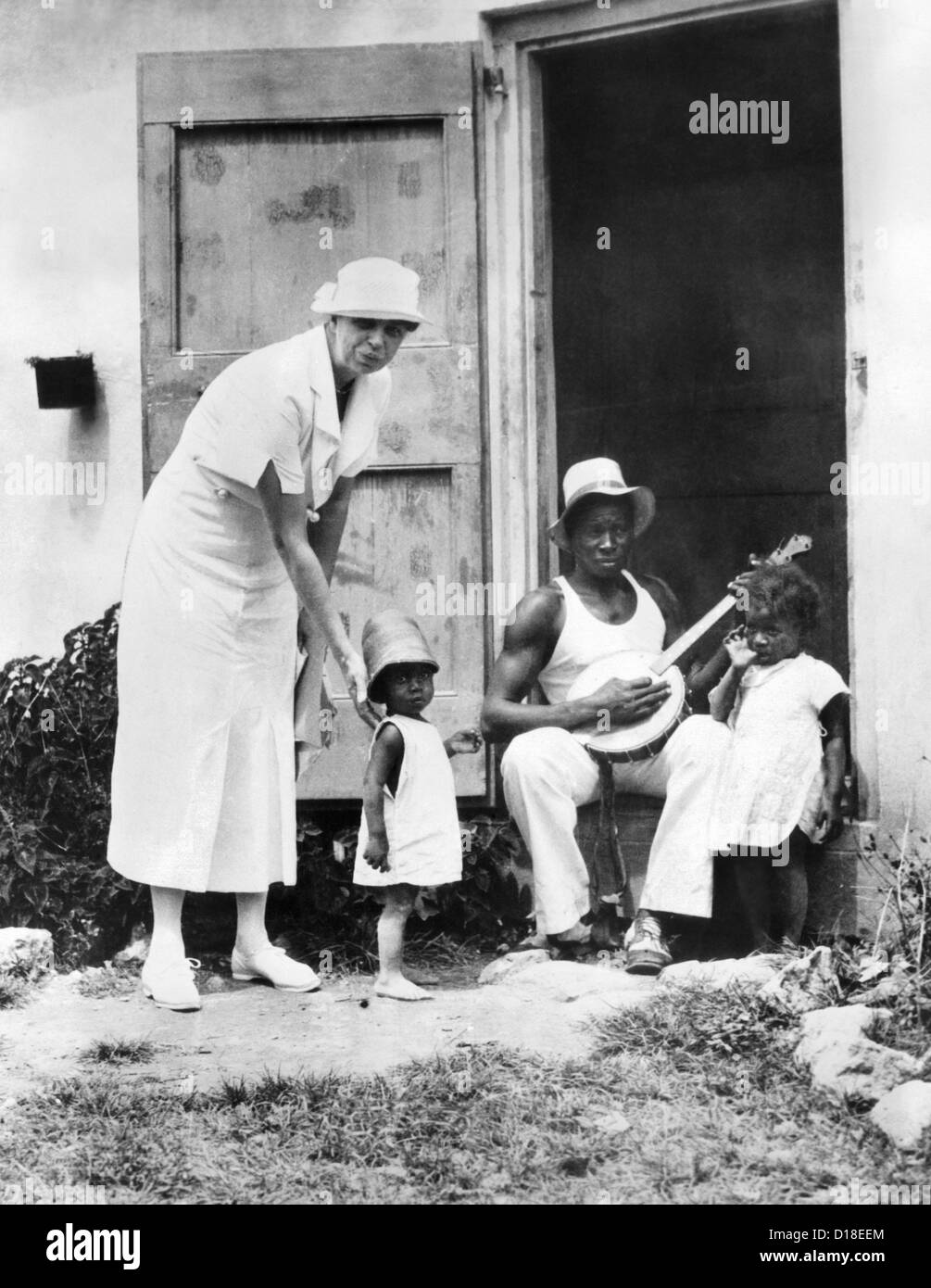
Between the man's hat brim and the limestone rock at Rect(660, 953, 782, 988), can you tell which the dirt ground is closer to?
the limestone rock at Rect(660, 953, 782, 988)

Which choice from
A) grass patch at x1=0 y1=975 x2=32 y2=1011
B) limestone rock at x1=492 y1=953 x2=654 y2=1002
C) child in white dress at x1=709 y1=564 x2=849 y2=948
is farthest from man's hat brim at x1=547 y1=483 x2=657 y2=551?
grass patch at x1=0 y1=975 x2=32 y2=1011

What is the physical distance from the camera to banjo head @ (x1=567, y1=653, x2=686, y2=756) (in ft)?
15.6

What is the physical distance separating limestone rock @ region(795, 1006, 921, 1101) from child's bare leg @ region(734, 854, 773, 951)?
0.56 meters

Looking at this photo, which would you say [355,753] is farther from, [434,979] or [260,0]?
[260,0]

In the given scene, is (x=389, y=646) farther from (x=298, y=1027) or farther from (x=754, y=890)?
(x=754, y=890)

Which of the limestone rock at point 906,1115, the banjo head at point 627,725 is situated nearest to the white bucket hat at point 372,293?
the banjo head at point 627,725

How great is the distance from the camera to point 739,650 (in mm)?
4742

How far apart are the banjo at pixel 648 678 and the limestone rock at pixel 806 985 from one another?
0.76 meters

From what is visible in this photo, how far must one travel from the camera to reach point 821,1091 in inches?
155

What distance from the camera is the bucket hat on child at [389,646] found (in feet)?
15.1

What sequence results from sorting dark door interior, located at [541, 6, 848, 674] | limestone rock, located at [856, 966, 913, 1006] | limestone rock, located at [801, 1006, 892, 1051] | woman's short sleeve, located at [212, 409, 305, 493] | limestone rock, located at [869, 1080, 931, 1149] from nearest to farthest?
limestone rock, located at [869, 1080, 931, 1149], limestone rock, located at [801, 1006, 892, 1051], limestone rock, located at [856, 966, 913, 1006], woman's short sleeve, located at [212, 409, 305, 493], dark door interior, located at [541, 6, 848, 674]

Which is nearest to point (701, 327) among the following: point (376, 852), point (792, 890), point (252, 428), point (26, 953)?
point (252, 428)

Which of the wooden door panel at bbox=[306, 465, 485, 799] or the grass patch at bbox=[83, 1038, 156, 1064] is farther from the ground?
the wooden door panel at bbox=[306, 465, 485, 799]
